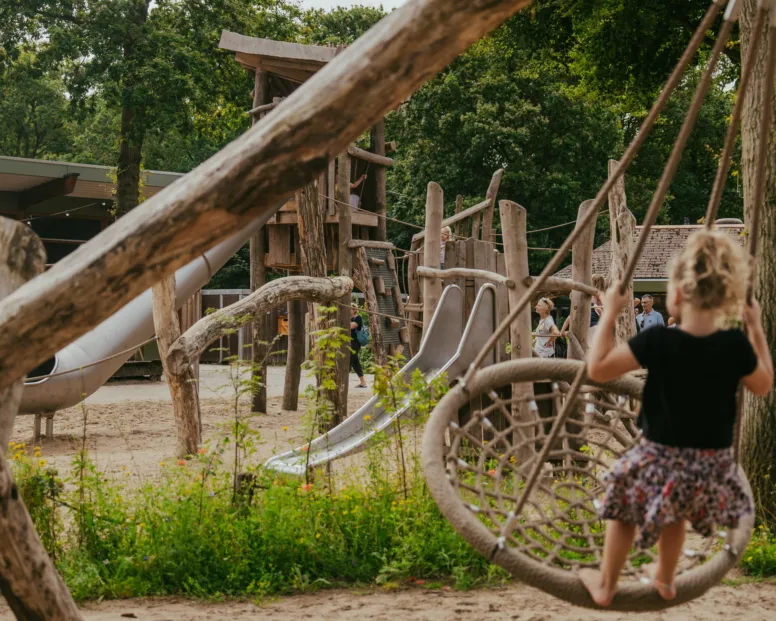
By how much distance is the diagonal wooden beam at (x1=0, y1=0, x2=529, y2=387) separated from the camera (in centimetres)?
281

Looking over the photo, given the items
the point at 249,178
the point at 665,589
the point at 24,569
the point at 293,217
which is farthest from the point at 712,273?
the point at 293,217

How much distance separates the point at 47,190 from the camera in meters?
19.1

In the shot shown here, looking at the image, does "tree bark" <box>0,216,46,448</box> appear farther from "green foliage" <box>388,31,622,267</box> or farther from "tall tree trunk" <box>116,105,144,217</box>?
"green foliage" <box>388,31,622,267</box>

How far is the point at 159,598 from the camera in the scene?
5391 millimetres

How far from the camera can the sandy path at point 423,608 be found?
502 cm

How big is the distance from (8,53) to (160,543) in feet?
66.8

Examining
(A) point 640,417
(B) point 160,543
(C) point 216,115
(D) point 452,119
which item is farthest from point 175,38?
(A) point 640,417

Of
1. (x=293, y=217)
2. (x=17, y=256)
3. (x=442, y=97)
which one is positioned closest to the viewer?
(x=17, y=256)

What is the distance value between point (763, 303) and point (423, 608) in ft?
9.05

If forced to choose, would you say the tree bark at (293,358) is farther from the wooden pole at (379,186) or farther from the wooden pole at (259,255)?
the wooden pole at (379,186)

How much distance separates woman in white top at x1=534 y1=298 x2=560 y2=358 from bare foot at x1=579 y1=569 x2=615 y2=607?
7613mm

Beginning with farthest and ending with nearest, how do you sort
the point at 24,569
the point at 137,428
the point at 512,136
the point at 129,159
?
the point at 512,136 → the point at 129,159 → the point at 137,428 → the point at 24,569

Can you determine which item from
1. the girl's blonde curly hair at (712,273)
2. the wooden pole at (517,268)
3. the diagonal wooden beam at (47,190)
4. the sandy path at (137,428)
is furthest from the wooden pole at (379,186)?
the girl's blonde curly hair at (712,273)

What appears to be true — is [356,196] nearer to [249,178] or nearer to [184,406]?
[184,406]
